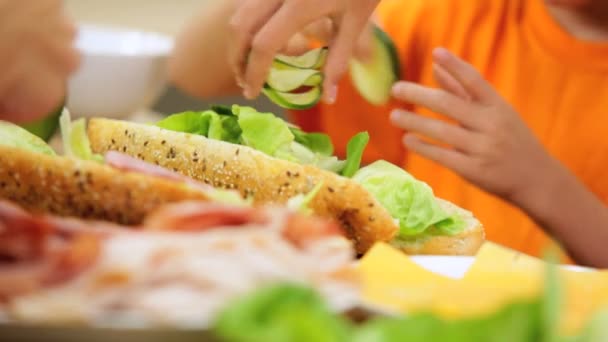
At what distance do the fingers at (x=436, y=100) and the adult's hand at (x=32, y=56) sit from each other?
50cm

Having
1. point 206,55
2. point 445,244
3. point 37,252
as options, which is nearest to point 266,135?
point 445,244

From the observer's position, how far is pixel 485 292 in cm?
43

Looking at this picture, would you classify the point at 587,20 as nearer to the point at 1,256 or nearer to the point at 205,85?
the point at 205,85

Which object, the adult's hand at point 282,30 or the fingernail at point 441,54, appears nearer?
the adult's hand at point 282,30

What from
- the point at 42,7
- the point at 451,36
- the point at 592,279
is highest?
the point at 42,7

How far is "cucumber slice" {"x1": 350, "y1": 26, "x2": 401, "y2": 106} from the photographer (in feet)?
4.50

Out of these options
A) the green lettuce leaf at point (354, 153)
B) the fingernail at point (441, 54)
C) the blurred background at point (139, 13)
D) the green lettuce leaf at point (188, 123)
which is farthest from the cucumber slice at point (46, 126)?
the blurred background at point (139, 13)

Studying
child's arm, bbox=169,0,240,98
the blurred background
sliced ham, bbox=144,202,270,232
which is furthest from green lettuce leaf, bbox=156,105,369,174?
the blurred background

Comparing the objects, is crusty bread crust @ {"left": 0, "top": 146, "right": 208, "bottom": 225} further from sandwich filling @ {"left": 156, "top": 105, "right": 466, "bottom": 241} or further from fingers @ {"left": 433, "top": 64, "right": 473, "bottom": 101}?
fingers @ {"left": 433, "top": 64, "right": 473, "bottom": 101}

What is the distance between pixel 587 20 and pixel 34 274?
1.54 meters

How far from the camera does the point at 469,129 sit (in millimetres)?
1345

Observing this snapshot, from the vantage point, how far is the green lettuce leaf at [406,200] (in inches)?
36.3

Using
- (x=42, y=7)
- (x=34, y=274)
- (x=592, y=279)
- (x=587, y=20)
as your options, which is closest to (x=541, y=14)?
(x=587, y=20)

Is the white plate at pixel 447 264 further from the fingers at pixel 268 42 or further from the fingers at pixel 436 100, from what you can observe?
the fingers at pixel 436 100
